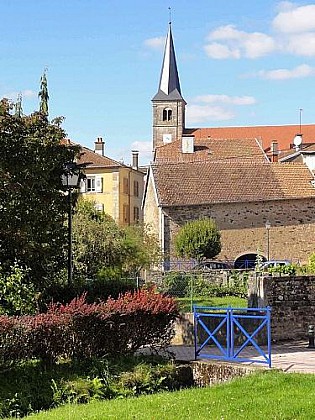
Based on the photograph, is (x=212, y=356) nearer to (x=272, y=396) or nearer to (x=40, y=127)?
(x=272, y=396)

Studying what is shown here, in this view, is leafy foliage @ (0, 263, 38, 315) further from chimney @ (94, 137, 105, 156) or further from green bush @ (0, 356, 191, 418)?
chimney @ (94, 137, 105, 156)

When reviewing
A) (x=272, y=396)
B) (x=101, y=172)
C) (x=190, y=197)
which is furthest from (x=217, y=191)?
(x=272, y=396)

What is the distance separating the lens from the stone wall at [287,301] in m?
18.0

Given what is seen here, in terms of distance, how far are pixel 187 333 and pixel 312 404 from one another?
795 cm

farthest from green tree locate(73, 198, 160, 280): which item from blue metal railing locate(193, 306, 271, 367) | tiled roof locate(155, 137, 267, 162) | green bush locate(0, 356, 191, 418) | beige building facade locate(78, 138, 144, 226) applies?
tiled roof locate(155, 137, 267, 162)

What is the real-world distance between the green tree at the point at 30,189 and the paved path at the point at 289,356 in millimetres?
3959

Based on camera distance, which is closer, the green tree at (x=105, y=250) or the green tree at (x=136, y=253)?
the green tree at (x=105, y=250)

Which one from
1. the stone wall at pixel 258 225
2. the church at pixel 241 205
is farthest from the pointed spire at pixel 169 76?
the stone wall at pixel 258 225

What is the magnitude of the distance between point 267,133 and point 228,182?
1486 inches

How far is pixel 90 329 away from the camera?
13609 mm

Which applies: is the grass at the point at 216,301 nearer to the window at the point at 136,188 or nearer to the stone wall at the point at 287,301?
the stone wall at the point at 287,301

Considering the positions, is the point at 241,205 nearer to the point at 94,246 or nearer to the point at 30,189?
the point at 94,246

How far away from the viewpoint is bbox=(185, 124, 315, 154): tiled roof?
3278 inches

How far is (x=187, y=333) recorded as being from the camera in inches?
690
